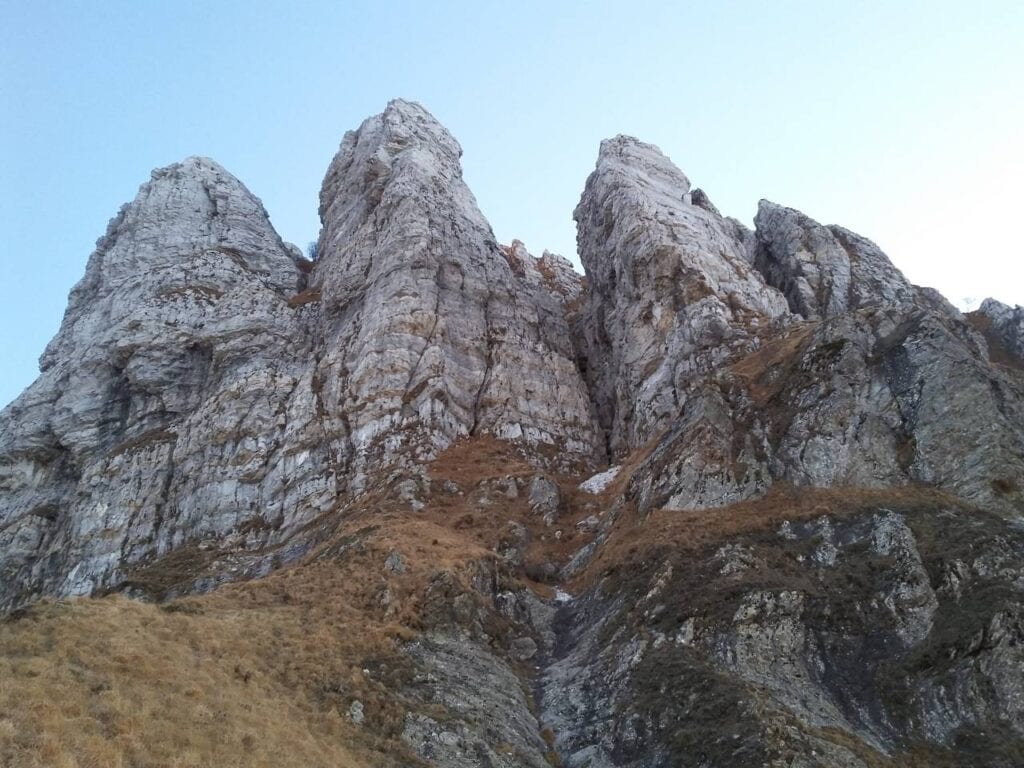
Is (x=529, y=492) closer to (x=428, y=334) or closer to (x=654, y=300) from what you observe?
(x=428, y=334)

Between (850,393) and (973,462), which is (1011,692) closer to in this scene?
(973,462)

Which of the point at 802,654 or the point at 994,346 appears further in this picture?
the point at 994,346

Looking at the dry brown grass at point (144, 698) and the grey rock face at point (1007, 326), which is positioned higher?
the grey rock face at point (1007, 326)

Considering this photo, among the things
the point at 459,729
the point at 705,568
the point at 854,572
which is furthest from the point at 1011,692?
the point at 459,729

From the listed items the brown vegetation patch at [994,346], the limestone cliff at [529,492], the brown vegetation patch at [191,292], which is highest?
the brown vegetation patch at [191,292]

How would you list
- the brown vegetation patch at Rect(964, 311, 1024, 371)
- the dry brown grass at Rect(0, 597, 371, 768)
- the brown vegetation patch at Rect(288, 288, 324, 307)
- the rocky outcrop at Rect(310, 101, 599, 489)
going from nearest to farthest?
the dry brown grass at Rect(0, 597, 371, 768)
the rocky outcrop at Rect(310, 101, 599, 489)
the brown vegetation patch at Rect(964, 311, 1024, 371)
the brown vegetation patch at Rect(288, 288, 324, 307)

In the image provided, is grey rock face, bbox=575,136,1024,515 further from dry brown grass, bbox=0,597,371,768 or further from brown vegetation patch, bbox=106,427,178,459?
brown vegetation patch, bbox=106,427,178,459

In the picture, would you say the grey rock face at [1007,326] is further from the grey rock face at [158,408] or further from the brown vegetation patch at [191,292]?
the brown vegetation patch at [191,292]

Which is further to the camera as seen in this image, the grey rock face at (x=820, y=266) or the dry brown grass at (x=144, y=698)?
the grey rock face at (x=820, y=266)

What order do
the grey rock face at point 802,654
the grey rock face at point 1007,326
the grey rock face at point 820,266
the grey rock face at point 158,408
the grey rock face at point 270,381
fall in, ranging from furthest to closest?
the grey rock face at point 820,266 < the grey rock face at point 1007,326 < the grey rock face at point 158,408 < the grey rock face at point 270,381 < the grey rock face at point 802,654

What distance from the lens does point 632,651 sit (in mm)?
27156

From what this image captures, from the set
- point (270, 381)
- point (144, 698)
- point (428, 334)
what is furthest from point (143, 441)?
point (144, 698)

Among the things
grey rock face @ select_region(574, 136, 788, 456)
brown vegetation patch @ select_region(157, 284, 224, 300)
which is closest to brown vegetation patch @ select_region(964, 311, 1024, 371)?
grey rock face @ select_region(574, 136, 788, 456)

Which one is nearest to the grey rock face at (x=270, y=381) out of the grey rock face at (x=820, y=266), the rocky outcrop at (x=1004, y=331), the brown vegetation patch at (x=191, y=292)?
the brown vegetation patch at (x=191, y=292)
